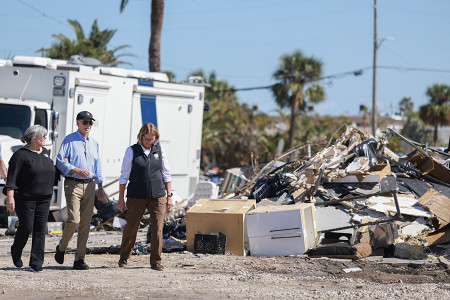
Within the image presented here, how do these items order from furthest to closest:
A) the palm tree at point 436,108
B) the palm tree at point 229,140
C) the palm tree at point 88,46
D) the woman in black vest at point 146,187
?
1. the palm tree at point 436,108
2. the palm tree at point 229,140
3. the palm tree at point 88,46
4. the woman in black vest at point 146,187

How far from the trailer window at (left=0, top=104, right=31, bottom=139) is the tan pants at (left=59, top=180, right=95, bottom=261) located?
220 inches

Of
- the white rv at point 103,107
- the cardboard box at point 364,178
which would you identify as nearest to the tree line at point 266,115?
the white rv at point 103,107

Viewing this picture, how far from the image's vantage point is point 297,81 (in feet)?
143

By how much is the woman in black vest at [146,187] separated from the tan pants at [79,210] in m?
0.38

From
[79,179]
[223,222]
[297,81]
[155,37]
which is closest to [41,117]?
[223,222]

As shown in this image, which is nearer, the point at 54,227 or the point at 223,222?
the point at 223,222

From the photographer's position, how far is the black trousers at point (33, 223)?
8.42 meters

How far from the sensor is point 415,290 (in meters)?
7.60

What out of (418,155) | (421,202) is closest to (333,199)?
(421,202)

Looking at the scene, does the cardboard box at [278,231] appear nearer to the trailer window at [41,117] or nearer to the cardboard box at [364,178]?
the cardboard box at [364,178]

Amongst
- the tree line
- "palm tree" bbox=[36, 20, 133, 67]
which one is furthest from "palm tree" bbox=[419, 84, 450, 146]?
"palm tree" bbox=[36, 20, 133, 67]

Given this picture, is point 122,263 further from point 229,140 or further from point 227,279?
point 229,140

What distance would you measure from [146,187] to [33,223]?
1.36 meters

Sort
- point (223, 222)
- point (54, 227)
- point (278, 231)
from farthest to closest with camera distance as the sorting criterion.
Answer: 1. point (54, 227)
2. point (223, 222)
3. point (278, 231)
